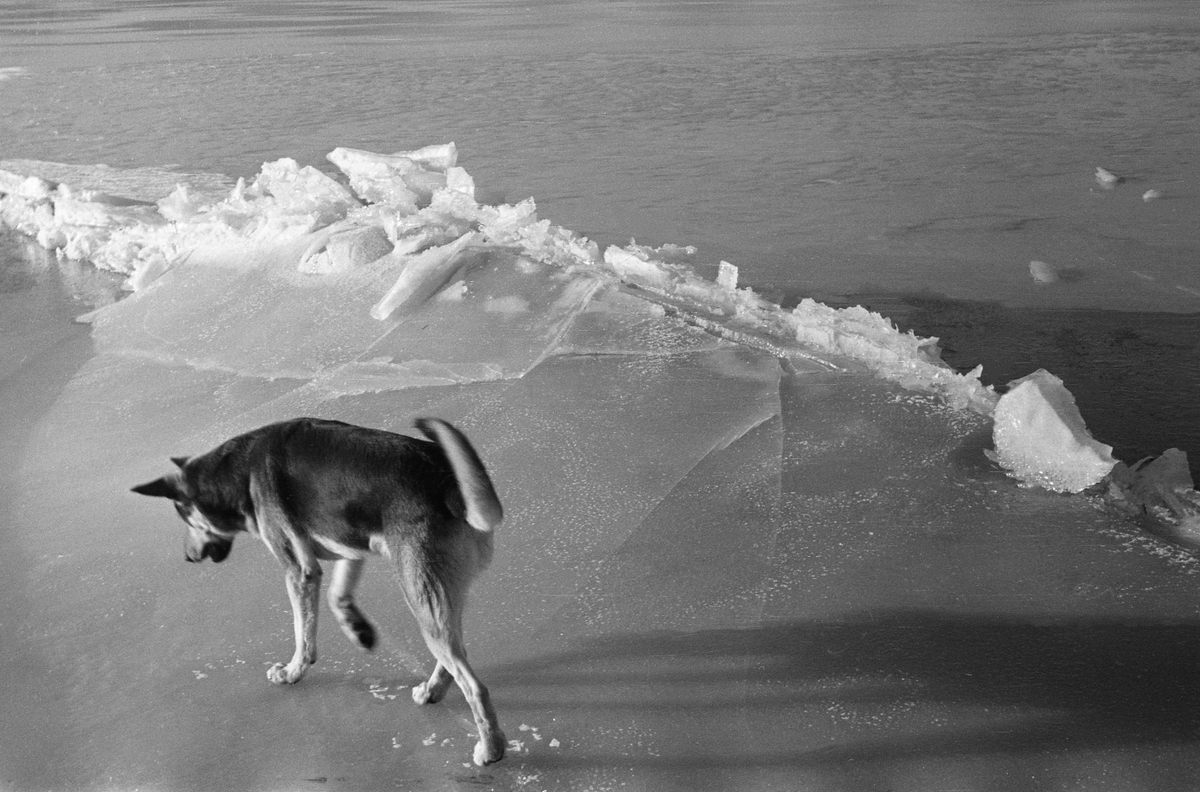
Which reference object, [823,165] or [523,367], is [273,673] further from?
[823,165]

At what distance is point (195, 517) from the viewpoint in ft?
9.89

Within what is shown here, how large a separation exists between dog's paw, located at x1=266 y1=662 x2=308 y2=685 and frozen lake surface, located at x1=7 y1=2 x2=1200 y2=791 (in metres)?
0.07

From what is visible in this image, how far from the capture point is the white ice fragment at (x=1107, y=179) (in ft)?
28.6

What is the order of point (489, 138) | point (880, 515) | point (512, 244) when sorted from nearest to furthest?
point (880, 515)
point (512, 244)
point (489, 138)

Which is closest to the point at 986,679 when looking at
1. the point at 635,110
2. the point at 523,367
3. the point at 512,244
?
the point at 523,367

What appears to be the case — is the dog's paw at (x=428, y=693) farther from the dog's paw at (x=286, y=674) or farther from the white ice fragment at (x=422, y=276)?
the white ice fragment at (x=422, y=276)

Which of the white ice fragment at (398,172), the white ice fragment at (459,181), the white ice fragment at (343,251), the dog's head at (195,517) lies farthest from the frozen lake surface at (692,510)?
the white ice fragment at (459,181)

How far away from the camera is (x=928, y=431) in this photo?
14.8 feet

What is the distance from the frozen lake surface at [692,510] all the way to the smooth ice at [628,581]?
0.01m

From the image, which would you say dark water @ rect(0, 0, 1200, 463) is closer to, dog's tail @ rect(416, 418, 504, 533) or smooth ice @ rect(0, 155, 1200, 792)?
smooth ice @ rect(0, 155, 1200, 792)

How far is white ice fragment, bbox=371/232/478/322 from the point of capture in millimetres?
5801

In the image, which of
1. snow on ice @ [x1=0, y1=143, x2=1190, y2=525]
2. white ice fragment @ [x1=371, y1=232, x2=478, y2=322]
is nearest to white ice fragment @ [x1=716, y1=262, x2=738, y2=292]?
snow on ice @ [x1=0, y1=143, x2=1190, y2=525]

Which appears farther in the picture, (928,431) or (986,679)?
(928,431)

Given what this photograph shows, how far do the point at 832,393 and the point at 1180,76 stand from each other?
32.5 feet
